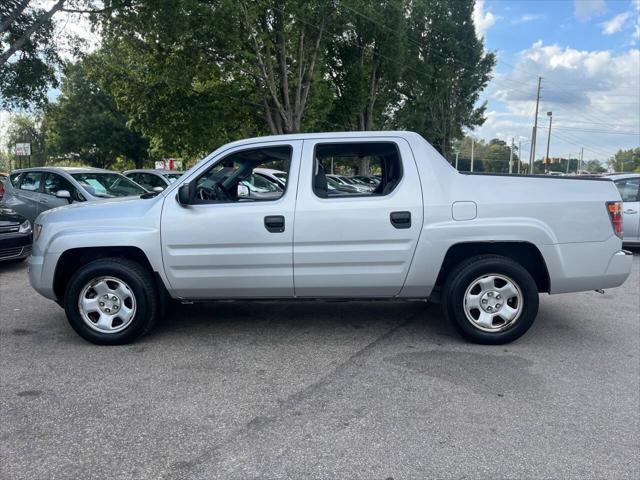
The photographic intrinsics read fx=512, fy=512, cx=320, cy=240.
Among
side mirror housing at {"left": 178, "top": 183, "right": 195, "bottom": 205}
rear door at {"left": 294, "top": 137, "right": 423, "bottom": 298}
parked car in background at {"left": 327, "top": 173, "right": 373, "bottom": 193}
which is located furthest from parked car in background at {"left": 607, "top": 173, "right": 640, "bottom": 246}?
side mirror housing at {"left": 178, "top": 183, "right": 195, "bottom": 205}

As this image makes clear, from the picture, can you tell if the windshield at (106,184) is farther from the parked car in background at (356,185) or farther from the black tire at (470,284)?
the black tire at (470,284)

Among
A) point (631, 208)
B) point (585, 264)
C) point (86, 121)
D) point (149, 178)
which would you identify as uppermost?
point (86, 121)

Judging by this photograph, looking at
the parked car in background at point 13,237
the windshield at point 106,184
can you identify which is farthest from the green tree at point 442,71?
the parked car in background at point 13,237

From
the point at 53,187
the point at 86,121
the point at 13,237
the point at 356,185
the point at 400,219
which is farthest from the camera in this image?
the point at 86,121

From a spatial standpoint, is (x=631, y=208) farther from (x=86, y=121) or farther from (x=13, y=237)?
(x=86, y=121)

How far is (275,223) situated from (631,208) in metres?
8.26

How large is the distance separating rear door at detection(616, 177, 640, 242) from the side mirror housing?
336 inches

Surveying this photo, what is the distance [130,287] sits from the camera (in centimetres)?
462

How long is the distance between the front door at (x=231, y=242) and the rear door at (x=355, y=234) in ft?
0.40

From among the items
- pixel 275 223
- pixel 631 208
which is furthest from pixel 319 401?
pixel 631 208

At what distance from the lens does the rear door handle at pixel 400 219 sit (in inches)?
176

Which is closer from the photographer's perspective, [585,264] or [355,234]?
[355,234]

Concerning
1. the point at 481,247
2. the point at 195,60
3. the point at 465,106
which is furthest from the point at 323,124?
the point at 481,247

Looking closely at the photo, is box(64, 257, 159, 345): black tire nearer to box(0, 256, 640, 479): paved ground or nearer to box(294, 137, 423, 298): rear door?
box(0, 256, 640, 479): paved ground
